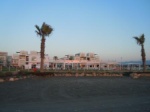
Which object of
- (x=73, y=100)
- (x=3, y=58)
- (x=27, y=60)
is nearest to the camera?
(x=73, y=100)

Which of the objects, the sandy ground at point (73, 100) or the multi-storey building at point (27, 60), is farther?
the multi-storey building at point (27, 60)

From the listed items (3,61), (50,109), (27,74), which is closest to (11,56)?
(3,61)

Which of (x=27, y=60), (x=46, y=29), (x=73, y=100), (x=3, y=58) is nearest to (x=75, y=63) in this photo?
(x=27, y=60)

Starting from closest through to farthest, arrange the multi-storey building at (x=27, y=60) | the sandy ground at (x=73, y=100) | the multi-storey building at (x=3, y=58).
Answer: the sandy ground at (x=73, y=100) < the multi-storey building at (x=27, y=60) < the multi-storey building at (x=3, y=58)

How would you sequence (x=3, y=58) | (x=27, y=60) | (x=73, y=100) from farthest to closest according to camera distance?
1. (x=3, y=58)
2. (x=27, y=60)
3. (x=73, y=100)

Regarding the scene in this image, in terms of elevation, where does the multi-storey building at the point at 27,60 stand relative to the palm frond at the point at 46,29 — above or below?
below

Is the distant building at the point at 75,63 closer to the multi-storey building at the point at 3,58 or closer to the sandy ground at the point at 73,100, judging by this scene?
the multi-storey building at the point at 3,58

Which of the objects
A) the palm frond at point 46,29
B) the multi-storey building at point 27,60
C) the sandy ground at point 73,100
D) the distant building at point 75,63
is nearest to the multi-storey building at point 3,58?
the multi-storey building at point 27,60

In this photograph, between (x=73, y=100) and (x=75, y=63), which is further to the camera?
(x=75, y=63)

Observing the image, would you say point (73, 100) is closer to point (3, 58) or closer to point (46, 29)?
point (46, 29)

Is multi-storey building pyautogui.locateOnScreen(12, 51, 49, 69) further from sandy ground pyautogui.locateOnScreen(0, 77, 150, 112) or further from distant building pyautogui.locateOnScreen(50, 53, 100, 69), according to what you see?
sandy ground pyautogui.locateOnScreen(0, 77, 150, 112)

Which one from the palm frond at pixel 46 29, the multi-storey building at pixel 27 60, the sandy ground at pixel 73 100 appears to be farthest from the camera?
the multi-storey building at pixel 27 60

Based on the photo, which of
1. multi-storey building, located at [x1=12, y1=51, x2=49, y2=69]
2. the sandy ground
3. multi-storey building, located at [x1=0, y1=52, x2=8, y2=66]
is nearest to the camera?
the sandy ground

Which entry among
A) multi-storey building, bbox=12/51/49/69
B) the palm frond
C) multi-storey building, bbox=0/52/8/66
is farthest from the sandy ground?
multi-storey building, bbox=0/52/8/66
